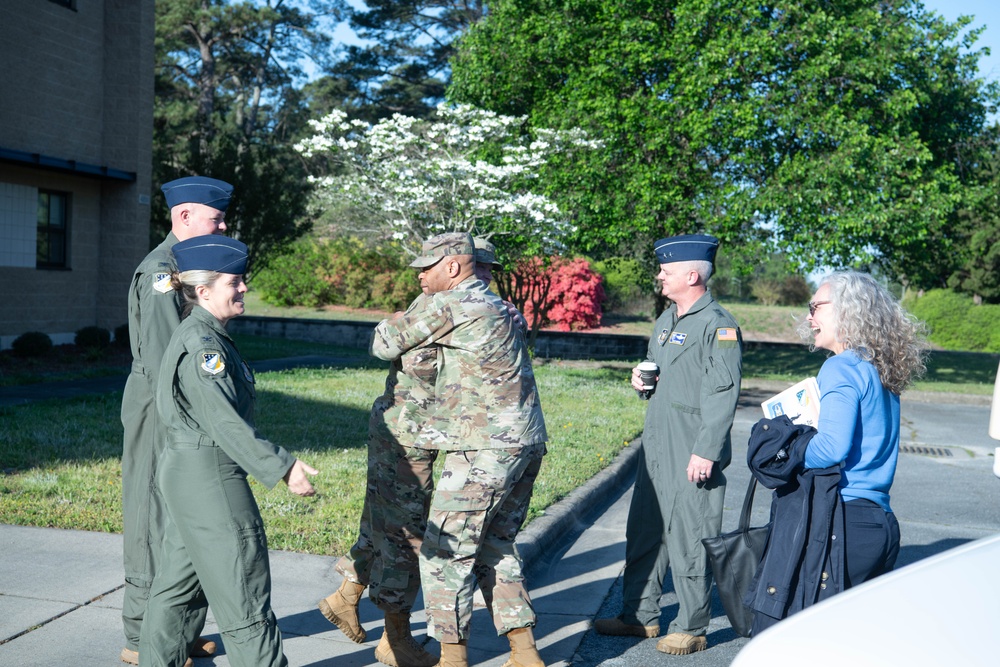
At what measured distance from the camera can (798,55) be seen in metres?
16.6

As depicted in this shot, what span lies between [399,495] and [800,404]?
1.79 metres

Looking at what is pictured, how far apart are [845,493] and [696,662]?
4.90ft

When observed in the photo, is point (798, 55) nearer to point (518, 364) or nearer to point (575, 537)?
point (575, 537)

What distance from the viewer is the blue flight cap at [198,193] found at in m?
3.95

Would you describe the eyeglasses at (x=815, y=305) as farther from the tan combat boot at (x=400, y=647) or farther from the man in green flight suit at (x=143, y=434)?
the man in green flight suit at (x=143, y=434)

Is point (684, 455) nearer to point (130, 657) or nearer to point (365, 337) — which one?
point (130, 657)

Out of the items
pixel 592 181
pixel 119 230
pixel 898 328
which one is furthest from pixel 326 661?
pixel 119 230

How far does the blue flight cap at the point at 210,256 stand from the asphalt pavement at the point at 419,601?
6.20ft

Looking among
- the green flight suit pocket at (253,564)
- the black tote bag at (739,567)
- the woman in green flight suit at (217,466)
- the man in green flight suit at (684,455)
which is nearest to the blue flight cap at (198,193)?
the woman in green flight suit at (217,466)

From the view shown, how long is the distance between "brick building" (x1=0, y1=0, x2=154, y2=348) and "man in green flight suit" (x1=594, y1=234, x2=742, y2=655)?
13.2 meters

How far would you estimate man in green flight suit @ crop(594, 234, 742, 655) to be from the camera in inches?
169

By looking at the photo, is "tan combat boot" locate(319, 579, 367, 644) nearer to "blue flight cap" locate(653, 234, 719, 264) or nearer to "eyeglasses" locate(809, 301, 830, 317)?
"blue flight cap" locate(653, 234, 719, 264)

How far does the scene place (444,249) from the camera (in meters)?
3.99

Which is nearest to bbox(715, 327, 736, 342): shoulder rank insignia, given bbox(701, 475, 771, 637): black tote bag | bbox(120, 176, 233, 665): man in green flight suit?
bbox(701, 475, 771, 637): black tote bag
